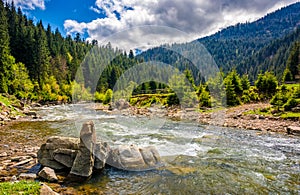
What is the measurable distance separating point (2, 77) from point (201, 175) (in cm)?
3921

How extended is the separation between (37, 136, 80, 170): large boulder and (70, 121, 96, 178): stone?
26.5 inches

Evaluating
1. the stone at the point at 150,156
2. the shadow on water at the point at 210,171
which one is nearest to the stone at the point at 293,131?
the shadow on water at the point at 210,171

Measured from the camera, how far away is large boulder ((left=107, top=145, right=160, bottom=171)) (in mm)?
9297

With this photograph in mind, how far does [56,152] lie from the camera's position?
8.96 meters

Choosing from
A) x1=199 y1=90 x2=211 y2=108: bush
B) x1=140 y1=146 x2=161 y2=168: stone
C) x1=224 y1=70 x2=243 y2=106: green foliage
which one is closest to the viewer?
x1=140 y1=146 x2=161 y2=168: stone

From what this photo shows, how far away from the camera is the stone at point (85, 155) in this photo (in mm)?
8223

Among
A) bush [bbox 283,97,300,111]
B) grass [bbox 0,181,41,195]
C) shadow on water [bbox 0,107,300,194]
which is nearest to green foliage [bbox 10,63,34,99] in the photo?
shadow on water [bbox 0,107,300,194]

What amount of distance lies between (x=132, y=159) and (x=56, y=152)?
126 inches

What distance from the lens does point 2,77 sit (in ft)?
119

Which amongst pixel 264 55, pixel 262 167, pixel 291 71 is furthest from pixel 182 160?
pixel 264 55

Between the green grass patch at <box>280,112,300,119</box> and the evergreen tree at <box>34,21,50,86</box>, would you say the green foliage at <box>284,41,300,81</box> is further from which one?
the evergreen tree at <box>34,21,50,86</box>

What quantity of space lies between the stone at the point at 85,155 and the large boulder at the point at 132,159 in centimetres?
115

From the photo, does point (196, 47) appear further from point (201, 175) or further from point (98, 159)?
point (98, 159)

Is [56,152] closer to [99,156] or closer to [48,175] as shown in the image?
[48,175]
